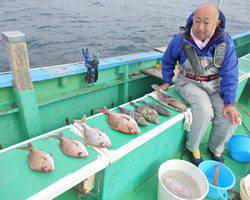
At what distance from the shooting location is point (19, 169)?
6.25 ft

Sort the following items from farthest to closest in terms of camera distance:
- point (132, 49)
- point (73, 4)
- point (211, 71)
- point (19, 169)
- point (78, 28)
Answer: point (73, 4)
point (78, 28)
point (132, 49)
point (211, 71)
point (19, 169)

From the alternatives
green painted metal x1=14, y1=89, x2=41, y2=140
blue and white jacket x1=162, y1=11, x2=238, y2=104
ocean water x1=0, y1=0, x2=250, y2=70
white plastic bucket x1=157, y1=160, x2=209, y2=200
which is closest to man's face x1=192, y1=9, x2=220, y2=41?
blue and white jacket x1=162, y1=11, x2=238, y2=104

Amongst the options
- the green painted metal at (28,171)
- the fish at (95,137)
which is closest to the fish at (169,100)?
the fish at (95,137)

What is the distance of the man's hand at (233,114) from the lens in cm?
288

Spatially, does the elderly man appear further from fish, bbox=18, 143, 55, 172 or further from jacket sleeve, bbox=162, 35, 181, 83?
fish, bbox=18, 143, 55, 172

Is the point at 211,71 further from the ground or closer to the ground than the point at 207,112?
further from the ground

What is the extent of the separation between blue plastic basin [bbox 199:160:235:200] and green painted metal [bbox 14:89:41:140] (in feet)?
7.10

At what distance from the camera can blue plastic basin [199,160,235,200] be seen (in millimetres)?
2616

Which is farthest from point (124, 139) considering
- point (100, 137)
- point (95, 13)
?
point (95, 13)

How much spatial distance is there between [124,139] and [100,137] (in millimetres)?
259

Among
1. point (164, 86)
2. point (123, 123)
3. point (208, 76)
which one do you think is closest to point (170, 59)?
point (164, 86)

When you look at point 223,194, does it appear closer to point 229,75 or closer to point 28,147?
point 229,75

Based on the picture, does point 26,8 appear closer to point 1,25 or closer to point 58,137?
point 1,25

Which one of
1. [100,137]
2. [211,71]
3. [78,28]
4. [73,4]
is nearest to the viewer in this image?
[100,137]
